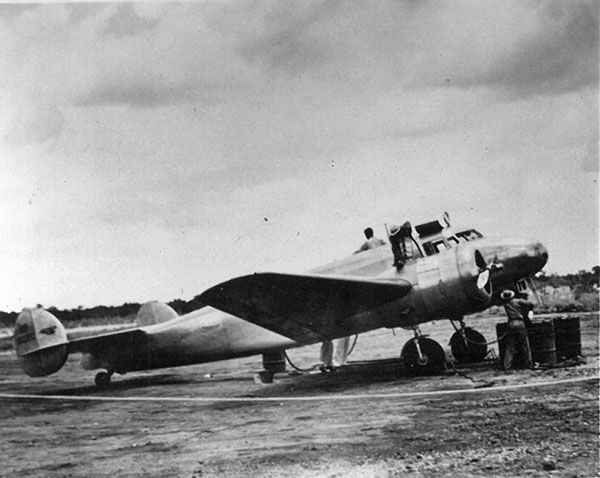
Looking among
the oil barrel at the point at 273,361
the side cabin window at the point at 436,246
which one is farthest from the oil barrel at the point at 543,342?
the oil barrel at the point at 273,361

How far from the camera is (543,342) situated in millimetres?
9547

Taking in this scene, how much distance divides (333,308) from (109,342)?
4.18m

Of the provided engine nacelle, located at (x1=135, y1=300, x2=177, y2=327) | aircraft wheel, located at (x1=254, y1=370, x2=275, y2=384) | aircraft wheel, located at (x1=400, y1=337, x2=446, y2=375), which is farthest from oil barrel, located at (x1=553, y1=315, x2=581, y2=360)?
engine nacelle, located at (x1=135, y1=300, x2=177, y2=327)

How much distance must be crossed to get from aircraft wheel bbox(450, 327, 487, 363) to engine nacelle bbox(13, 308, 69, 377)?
6.89 m

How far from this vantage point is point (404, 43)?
777cm

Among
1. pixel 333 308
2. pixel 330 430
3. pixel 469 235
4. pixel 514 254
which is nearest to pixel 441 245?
pixel 469 235

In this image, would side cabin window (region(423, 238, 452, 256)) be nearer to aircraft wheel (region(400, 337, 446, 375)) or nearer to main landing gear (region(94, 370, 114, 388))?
aircraft wheel (region(400, 337, 446, 375))

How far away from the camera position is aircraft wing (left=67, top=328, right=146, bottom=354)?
35.6ft

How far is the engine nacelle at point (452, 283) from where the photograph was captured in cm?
895

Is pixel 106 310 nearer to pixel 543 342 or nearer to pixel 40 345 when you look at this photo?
pixel 40 345

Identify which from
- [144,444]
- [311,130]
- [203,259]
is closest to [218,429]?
[144,444]

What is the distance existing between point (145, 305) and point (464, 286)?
629 centimetres

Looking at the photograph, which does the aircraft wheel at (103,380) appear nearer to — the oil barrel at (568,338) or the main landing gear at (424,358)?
the main landing gear at (424,358)

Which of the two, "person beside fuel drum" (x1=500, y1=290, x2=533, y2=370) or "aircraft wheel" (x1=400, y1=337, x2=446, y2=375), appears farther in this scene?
"aircraft wheel" (x1=400, y1=337, x2=446, y2=375)
